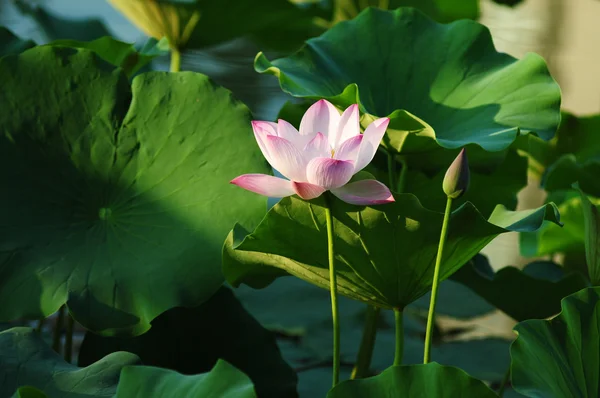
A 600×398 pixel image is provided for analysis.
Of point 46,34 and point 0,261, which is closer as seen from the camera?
point 0,261

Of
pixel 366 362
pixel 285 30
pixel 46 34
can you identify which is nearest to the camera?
pixel 366 362

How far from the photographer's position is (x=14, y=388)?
0.76m

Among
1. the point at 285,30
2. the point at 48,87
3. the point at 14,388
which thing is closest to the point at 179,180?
the point at 48,87

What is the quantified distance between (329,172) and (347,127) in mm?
98

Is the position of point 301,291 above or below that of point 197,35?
below

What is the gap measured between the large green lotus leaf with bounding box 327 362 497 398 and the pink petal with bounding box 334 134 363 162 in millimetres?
192

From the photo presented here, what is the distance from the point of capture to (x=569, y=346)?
2.60 ft

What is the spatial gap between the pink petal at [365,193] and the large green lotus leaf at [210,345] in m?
0.41

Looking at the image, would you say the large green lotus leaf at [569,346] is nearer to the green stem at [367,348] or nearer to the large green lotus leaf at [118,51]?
the green stem at [367,348]

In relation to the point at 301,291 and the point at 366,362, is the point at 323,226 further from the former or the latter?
the point at 301,291

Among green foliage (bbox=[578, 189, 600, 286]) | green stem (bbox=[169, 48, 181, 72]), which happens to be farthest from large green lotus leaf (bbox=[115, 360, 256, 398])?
green stem (bbox=[169, 48, 181, 72])

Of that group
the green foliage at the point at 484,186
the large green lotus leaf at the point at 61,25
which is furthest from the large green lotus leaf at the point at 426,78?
the large green lotus leaf at the point at 61,25

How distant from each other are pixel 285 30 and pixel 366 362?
2.96 feet

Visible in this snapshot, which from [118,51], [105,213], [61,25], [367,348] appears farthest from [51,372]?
[61,25]
